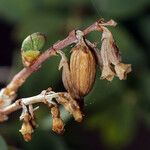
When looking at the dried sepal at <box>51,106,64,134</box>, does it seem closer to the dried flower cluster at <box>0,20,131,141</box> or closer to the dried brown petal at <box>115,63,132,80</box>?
the dried flower cluster at <box>0,20,131,141</box>

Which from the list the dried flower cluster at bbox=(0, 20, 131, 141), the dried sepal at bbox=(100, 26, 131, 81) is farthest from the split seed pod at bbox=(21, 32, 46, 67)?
the dried sepal at bbox=(100, 26, 131, 81)

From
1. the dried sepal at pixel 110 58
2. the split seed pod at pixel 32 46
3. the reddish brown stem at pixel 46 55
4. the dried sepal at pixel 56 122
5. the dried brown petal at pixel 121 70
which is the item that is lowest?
the dried sepal at pixel 56 122

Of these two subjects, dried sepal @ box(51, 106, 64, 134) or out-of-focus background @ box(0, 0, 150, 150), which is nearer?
dried sepal @ box(51, 106, 64, 134)

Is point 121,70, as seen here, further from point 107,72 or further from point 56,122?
point 56,122

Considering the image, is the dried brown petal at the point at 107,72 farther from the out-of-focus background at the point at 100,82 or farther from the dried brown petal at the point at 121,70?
the out-of-focus background at the point at 100,82

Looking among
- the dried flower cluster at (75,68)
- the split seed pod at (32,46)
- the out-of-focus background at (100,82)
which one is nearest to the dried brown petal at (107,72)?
the dried flower cluster at (75,68)

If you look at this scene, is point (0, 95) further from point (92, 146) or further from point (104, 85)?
point (92, 146)

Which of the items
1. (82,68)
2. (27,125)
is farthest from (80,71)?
(27,125)
